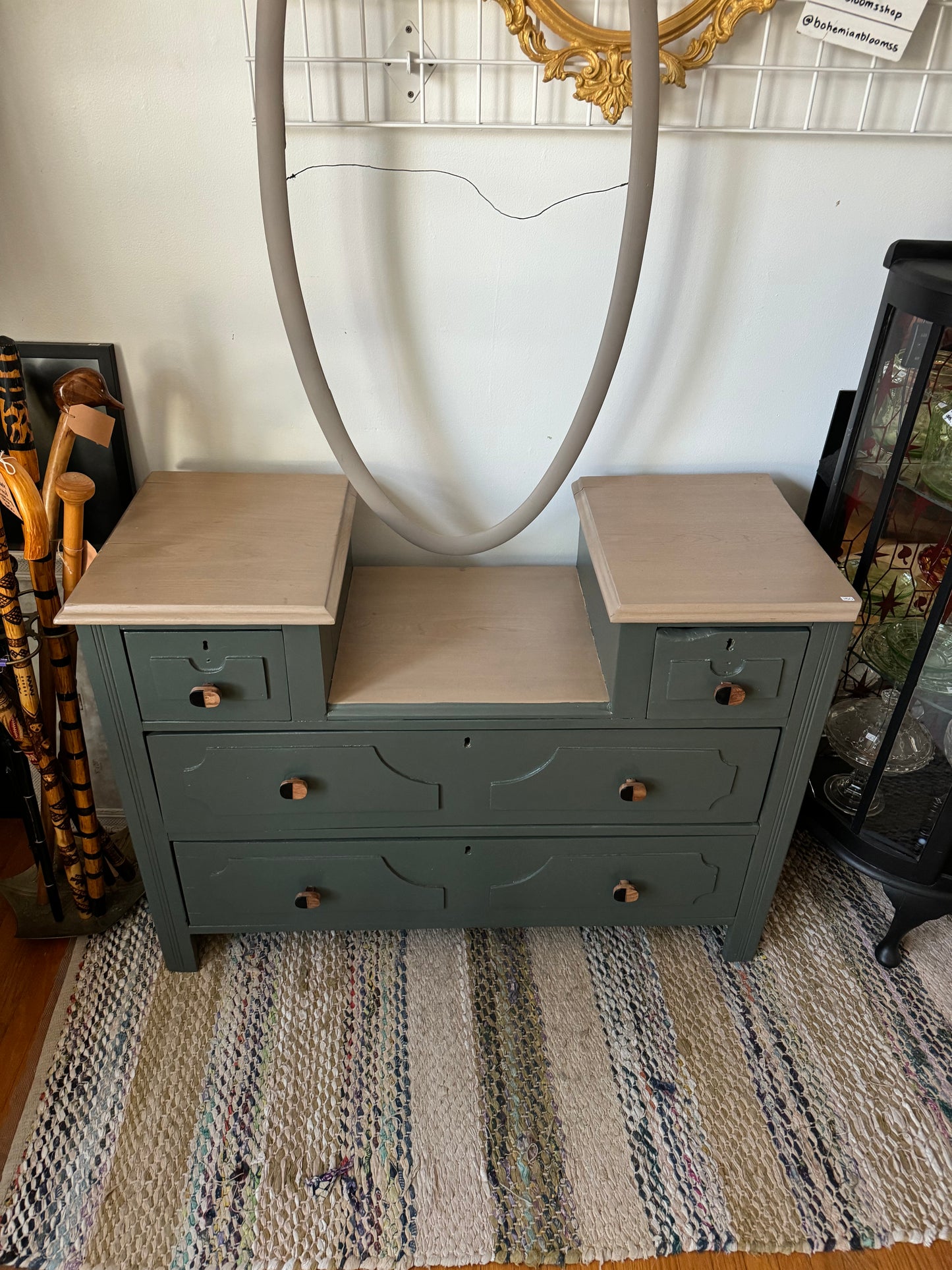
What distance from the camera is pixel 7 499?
4.23 ft

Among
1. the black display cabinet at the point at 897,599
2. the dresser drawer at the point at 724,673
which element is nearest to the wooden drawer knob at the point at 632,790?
the dresser drawer at the point at 724,673

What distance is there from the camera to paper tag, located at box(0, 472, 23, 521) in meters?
1.27

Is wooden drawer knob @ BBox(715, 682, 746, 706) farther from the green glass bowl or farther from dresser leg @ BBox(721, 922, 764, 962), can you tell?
dresser leg @ BBox(721, 922, 764, 962)

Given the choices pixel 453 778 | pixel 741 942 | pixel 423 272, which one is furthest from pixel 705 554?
pixel 741 942

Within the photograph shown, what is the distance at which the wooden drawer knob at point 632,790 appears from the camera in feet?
4.51

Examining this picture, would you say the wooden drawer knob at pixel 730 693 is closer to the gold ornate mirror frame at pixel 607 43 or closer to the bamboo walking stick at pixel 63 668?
the gold ornate mirror frame at pixel 607 43

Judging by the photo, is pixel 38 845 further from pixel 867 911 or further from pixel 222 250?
pixel 867 911

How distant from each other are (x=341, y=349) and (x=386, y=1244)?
1.25 metres

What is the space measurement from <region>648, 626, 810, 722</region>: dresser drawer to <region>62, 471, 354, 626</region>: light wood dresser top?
452 mm

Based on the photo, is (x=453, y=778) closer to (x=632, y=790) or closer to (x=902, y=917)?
(x=632, y=790)

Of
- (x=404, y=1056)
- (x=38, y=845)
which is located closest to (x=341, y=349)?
(x=38, y=845)

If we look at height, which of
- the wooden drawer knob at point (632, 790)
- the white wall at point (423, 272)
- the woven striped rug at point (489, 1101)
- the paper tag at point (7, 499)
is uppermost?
the white wall at point (423, 272)

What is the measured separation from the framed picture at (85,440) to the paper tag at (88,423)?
97 millimetres

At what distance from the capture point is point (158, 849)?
4.64 ft
